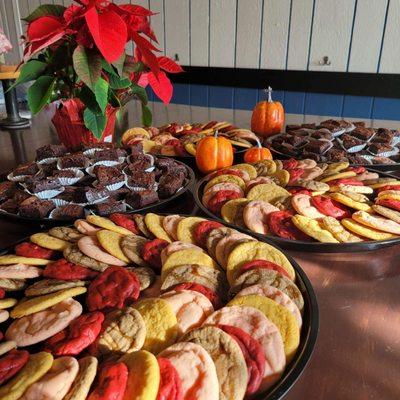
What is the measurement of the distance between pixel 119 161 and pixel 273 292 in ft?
3.17

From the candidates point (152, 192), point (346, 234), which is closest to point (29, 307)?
point (152, 192)

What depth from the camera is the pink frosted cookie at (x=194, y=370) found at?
58 centimetres

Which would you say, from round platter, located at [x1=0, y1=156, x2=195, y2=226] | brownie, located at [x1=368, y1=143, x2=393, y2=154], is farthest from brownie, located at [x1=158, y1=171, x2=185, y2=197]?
brownie, located at [x1=368, y1=143, x2=393, y2=154]

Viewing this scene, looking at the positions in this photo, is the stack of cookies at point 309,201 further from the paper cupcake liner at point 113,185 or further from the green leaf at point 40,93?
the green leaf at point 40,93

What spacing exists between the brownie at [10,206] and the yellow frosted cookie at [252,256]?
29.4 inches

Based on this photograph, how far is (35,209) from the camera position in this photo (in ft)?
3.81

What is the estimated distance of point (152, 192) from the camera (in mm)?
1276

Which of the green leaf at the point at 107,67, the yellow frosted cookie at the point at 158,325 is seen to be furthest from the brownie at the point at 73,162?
the yellow frosted cookie at the point at 158,325

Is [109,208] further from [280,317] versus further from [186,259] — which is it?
[280,317]

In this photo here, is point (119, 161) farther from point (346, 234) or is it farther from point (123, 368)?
point (123, 368)

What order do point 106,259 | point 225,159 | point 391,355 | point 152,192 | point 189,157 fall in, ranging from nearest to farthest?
point 391,355, point 106,259, point 152,192, point 225,159, point 189,157

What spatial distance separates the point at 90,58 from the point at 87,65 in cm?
3

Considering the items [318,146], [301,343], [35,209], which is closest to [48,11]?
[35,209]

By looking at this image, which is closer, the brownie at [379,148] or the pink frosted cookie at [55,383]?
the pink frosted cookie at [55,383]
